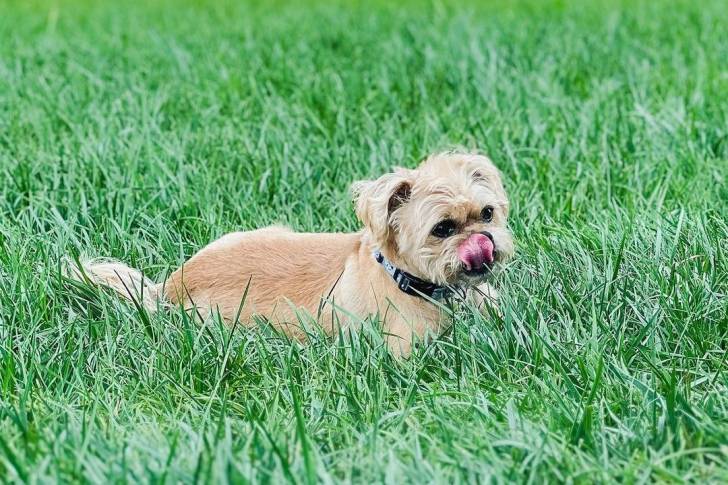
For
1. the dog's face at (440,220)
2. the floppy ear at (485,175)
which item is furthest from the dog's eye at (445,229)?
the floppy ear at (485,175)

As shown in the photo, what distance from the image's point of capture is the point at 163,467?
278cm

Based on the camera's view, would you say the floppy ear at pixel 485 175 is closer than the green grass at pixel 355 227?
No

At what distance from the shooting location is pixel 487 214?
3.84m

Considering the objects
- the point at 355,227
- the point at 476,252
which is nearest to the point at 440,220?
the point at 476,252

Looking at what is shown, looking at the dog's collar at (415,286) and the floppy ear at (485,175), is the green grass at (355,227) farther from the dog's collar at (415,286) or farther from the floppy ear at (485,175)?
the floppy ear at (485,175)

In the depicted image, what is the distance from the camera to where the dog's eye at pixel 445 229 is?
3.76m

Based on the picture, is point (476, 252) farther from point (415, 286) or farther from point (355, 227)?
point (355, 227)

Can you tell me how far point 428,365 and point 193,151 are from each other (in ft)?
7.28

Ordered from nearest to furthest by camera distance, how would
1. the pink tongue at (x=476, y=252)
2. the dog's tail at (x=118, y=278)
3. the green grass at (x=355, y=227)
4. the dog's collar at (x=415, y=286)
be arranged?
the green grass at (x=355, y=227)
the pink tongue at (x=476, y=252)
the dog's collar at (x=415, y=286)
the dog's tail at (x=118, y=278)

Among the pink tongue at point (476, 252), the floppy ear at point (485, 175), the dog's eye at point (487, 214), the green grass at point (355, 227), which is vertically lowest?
the green grass at point (355, 227)

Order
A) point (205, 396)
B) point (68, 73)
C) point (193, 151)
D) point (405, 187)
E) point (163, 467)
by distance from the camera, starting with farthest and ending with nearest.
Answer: point (68, 73)
point (193, 151)
point (405, 187)
point (205, 396)
point (163, 467)

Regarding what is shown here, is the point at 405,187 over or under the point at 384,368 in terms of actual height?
over

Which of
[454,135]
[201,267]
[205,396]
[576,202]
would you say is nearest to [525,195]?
[576,202]

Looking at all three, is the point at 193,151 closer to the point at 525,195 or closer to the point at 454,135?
the point at 454,135
